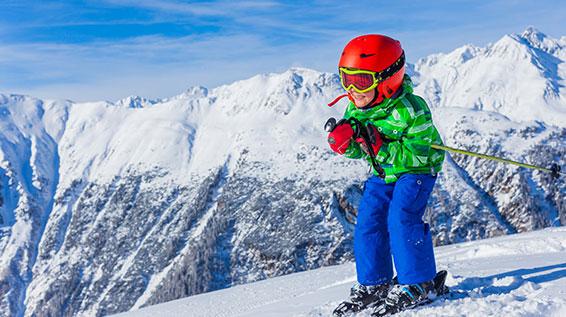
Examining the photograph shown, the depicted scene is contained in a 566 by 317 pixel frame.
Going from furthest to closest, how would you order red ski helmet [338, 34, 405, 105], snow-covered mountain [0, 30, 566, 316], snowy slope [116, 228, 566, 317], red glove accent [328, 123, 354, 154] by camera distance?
snow-covered mountain [0, 30, 566, 316] → red ski helmet [338, 34, 405, 105] → red glove accent [328, 123, 354, 154] → snowy slope [116, 228, 566, 317]

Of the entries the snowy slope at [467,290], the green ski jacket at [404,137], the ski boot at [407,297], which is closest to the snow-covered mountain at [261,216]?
the snowy slope at [467,290]

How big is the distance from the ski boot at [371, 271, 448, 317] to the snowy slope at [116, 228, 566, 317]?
0.11m

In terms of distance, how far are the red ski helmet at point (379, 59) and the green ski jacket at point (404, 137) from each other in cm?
12

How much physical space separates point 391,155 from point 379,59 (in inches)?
38.4

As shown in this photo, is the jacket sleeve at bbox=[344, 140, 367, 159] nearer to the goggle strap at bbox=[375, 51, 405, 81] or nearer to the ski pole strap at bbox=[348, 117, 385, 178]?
the ski pole strap at bbox=[348, 117, 385, 178]

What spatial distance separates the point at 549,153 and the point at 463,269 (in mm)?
175334

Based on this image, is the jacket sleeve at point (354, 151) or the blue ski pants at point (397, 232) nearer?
the blue ski pants at point (397, 232)

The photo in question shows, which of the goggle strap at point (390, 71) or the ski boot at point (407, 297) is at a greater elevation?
the goggle strap at point (390, 71)

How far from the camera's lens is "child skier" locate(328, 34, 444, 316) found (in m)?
5.23

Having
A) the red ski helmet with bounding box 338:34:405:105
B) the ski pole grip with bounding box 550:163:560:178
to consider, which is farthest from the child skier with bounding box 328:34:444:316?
the ski pole grip with bounding box 550:163:560:178

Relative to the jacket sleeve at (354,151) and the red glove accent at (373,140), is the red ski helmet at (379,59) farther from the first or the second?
the jacket sleeve at (354,151)

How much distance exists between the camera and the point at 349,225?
147375mm

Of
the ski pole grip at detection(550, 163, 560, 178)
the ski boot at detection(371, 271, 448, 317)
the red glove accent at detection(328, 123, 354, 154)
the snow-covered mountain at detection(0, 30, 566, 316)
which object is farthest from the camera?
the snow-covered mountain at detection(0, 30, 566, 316)

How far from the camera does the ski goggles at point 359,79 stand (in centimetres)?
537
